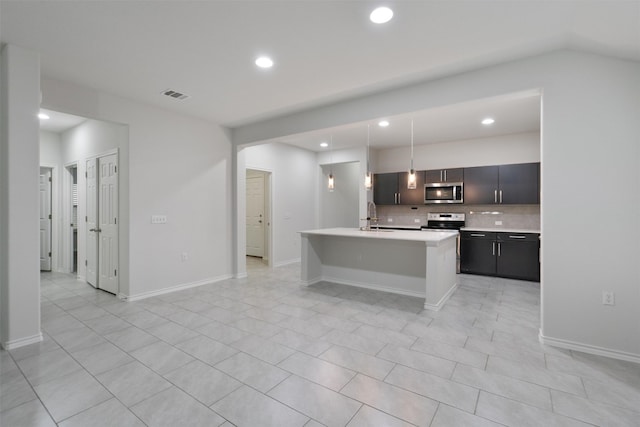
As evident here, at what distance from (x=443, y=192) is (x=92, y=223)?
6.49m

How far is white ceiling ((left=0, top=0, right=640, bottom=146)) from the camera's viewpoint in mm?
2236

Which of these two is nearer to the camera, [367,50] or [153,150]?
[367,50]

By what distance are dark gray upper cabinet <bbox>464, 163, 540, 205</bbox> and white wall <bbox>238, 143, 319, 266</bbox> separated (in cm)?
354

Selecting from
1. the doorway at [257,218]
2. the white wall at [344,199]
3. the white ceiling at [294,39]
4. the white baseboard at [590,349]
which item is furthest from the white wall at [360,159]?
the white baseboard at [590,349]

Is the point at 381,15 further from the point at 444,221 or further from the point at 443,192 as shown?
the point at 444,221

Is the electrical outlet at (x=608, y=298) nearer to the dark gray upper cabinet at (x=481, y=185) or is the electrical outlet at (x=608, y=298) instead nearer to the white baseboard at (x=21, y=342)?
the dark gray upper cabinet at (x=481, y=185)

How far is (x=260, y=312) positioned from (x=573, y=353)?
312 centimetres

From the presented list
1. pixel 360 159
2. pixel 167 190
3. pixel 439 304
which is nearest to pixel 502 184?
pixel 360 159

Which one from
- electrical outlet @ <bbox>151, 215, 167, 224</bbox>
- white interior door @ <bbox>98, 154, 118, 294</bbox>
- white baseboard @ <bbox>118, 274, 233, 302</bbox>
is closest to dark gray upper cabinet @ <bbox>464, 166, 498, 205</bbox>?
white baseboard @ <bbox>118, 274, 233, 302</bbox>

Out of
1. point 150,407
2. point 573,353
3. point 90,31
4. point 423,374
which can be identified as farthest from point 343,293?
point 90,31

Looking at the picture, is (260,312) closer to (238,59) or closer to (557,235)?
(238,59)

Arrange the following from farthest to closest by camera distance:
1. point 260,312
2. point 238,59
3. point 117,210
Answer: point 117,210
point 260,312
point 238,59

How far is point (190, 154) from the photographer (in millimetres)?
4941

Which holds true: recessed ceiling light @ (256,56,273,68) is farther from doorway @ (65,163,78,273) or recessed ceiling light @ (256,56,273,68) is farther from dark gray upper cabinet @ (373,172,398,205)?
doorway @ (65,163,78,273)
